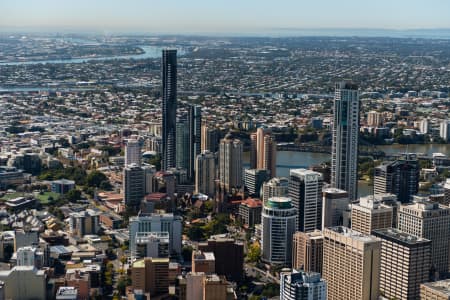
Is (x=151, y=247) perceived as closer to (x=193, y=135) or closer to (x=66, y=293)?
(x=66, y=293)

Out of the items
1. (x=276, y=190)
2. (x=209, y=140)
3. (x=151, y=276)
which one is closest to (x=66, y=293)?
(x=151, y=276)

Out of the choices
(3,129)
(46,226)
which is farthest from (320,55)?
(46,226)

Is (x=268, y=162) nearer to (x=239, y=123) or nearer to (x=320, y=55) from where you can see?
(x=239, y=123)

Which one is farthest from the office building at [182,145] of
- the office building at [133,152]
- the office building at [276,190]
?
the office building at [276,190]

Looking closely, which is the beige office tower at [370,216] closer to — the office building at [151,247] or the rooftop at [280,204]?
the rooftop at [280,204]

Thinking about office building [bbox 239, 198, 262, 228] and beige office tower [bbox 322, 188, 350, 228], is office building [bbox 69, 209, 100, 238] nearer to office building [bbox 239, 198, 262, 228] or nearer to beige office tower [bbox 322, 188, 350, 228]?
office building [bbox 239, 198, 262, 228]

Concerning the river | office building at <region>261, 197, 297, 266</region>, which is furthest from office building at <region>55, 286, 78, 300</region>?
the river

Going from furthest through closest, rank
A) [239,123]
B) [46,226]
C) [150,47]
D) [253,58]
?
[150,47] < [253,58] < [239,123] < [46,226]
